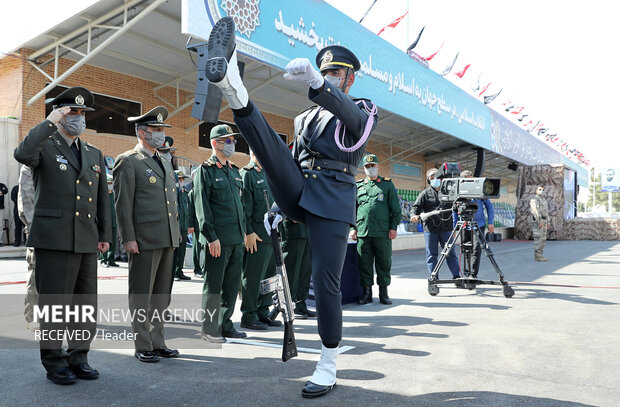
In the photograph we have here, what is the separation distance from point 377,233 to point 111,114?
11069 mm

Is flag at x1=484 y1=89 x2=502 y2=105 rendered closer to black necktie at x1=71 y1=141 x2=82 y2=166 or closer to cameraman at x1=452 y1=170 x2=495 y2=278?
cameraman at x1=452 y1=170 x2=495 y2=278

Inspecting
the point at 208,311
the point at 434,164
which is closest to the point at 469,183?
the point at 208,311

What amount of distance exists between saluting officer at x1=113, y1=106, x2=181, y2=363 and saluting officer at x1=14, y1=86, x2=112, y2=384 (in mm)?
248

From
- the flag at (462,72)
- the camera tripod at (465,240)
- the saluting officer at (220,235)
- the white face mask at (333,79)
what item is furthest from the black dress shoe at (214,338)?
the flag at (462,72)

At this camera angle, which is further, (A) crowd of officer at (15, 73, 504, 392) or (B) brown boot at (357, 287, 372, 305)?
(B) brown boot at (357, 287, 372, 305)

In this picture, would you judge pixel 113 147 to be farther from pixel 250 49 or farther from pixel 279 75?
pixel 250 49

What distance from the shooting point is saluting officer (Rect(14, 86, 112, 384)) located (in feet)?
10.2

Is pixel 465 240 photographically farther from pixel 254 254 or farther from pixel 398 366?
pixel 398 366

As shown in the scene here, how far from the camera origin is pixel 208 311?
429 centimetres

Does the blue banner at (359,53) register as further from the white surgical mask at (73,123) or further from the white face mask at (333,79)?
the white face mask at (333,79)

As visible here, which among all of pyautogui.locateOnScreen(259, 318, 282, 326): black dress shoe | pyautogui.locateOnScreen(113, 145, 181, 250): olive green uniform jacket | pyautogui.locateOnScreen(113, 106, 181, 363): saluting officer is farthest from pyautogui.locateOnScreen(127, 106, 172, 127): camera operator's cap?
pyautogui.locateOnScreen(259, 318, 282, 326): black dress shoe

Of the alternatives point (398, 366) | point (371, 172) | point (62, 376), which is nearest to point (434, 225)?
point (371, 172)

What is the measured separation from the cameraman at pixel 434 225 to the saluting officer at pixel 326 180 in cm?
462

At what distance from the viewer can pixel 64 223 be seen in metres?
3.21
